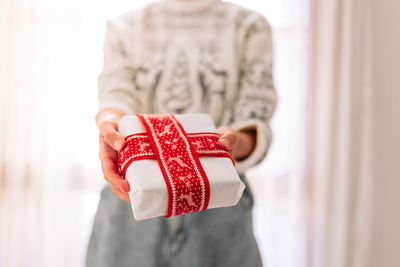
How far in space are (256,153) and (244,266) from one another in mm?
190

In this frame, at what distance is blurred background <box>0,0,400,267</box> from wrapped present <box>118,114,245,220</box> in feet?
2.11

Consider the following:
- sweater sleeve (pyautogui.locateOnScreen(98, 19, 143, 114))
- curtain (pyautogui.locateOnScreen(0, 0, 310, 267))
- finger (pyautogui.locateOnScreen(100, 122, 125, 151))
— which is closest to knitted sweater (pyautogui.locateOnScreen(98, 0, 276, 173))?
sweater sleeve (pyautogui.locateOnScreen(98, 19, 143, 114))

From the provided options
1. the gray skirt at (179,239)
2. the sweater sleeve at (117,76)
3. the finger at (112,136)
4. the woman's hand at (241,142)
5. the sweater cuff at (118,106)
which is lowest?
the gray skirt at (179,239)

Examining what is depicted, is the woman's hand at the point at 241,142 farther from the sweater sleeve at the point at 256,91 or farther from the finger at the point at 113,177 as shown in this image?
the finger at the point at 113,177

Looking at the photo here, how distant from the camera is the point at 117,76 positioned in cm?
59

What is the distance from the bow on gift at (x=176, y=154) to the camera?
0.38m

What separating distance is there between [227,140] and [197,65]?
21 cm

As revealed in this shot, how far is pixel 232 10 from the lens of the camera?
625 mm

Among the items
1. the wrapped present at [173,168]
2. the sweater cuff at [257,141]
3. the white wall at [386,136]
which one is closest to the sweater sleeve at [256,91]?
the sweater cuff at [257,141]

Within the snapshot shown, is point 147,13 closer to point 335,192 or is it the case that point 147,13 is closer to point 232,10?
point 232,10

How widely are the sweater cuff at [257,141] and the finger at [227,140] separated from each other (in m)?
0.07

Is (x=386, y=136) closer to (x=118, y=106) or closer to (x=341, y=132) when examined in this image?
(x=341, y=132)

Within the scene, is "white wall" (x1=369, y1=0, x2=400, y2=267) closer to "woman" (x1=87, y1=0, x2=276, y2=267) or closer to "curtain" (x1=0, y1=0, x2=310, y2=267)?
"curtain" (x1=0, y1=0, x2=310, y2=267)

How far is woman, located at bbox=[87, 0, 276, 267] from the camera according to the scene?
21.9 inches
